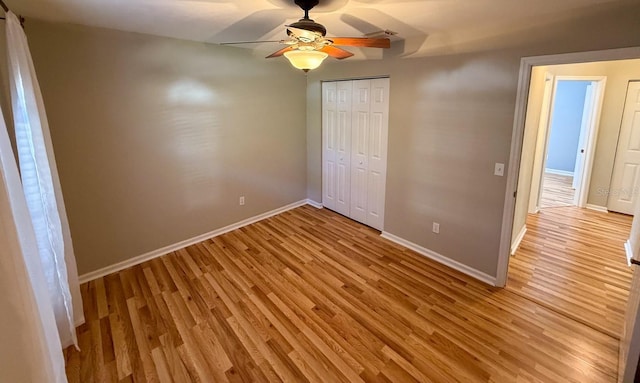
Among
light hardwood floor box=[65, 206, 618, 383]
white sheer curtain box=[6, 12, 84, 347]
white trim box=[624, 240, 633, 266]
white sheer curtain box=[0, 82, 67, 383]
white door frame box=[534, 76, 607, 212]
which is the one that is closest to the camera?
white sheer curtain box=[0, 82, 67, 383]

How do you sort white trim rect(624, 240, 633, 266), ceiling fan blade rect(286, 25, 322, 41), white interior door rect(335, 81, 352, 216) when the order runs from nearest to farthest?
ceiling fan blade rect(286, 25, 322, 41) < white trim rect(624, 240, 633, 266) < white interior door rect(335, 81, 352, 216)

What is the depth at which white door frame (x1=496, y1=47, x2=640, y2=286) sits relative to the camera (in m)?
2.11

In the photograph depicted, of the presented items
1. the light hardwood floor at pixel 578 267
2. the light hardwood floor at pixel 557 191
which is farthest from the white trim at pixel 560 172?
the light hardwood floor at pixel 578 267

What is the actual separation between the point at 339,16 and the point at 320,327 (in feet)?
7.99

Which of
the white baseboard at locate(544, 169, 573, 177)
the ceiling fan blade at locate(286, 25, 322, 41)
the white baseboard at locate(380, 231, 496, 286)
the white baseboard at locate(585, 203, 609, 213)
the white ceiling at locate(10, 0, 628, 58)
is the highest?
the white ceiling at locate(10, 0, 628, 58)

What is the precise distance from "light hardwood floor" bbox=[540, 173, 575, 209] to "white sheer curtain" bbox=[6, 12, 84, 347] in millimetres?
6280

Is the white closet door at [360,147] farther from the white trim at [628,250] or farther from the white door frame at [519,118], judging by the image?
the white trim at [628,250]

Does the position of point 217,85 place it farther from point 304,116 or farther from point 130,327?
point 130,327

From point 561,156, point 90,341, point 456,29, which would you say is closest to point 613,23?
point 456,29

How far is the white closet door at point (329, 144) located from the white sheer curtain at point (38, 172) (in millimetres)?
3264

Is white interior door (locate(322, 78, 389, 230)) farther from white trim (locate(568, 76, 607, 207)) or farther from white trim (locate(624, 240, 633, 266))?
white trim (locate(568, 76, 607, 207))

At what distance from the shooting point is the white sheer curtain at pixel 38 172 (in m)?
1.92

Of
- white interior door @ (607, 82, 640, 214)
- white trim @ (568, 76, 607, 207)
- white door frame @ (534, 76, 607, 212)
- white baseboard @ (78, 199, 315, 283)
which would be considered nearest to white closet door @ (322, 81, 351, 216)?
white baseboard @ (78, 199, 315, 283)

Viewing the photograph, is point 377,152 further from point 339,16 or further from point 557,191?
point 557,191
